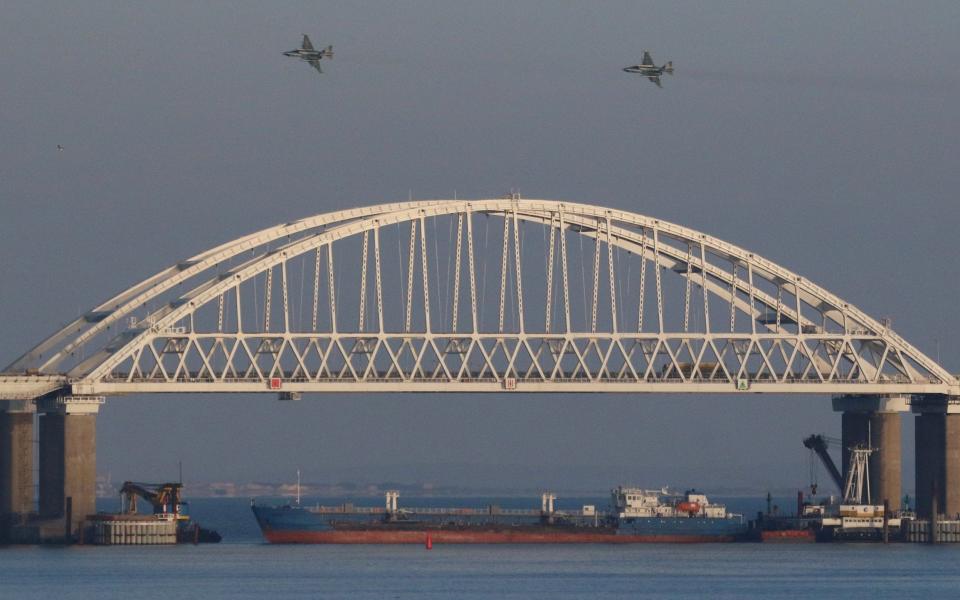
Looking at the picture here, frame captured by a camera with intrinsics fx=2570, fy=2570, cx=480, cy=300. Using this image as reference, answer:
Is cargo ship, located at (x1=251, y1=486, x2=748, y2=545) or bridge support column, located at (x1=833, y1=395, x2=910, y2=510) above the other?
bridge support column, located at (x1=833, y1=395, x2=910, y2=510)

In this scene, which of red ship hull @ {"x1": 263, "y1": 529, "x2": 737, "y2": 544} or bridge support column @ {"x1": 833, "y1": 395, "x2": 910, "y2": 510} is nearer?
red ship hull @ {"x1": 263, "y1": 529, "x2": 737, "y2": 544}

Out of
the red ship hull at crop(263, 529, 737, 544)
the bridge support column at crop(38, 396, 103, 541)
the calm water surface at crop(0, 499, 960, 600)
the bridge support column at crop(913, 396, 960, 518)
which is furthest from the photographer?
the red ship hull at crop(263, 529, 737, 544)

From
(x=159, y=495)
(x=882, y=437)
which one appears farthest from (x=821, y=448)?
(x=159, y=495)

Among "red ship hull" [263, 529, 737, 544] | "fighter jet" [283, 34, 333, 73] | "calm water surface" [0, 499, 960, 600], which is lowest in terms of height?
"calm water surface" [0, 499, 960, 600]

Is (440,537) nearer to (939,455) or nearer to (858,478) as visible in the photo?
(858,478)

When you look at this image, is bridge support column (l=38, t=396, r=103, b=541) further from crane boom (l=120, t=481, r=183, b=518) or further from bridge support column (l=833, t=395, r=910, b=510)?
bridge support column (l=833, t=395, r=910, b=510)

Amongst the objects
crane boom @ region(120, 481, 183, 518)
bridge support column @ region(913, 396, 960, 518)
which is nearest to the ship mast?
bridge support column @ region(913, 396, 960, 518)

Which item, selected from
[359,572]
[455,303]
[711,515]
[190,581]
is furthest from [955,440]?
[190,581]
